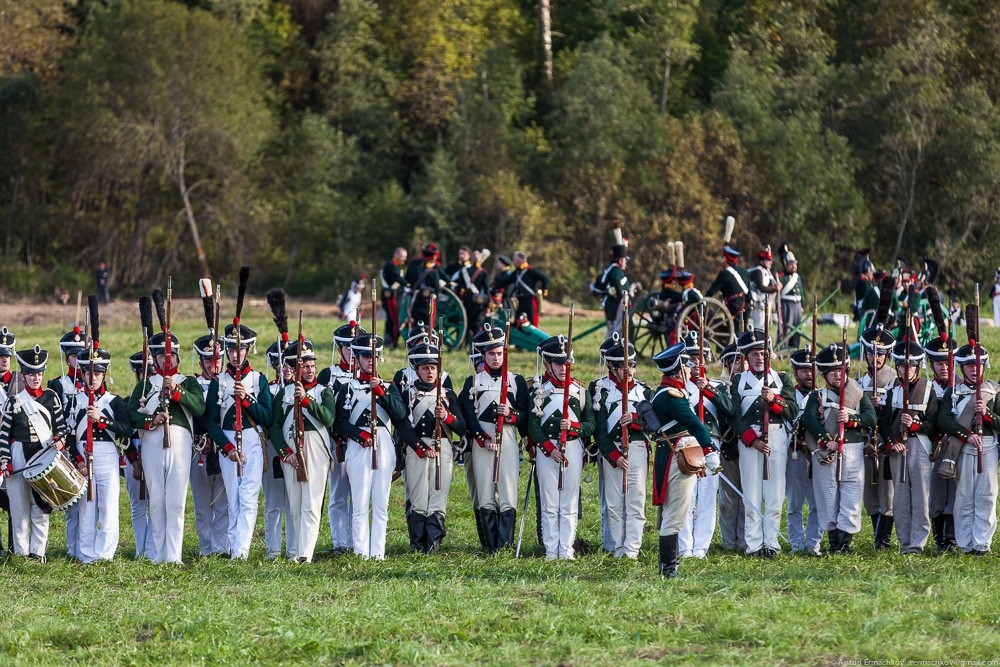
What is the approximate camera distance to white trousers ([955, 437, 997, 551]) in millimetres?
13211

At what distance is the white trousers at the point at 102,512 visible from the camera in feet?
43.6

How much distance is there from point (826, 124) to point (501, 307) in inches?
874

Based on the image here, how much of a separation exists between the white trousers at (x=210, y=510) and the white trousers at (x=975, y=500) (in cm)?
612

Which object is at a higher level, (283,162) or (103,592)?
(283,162)

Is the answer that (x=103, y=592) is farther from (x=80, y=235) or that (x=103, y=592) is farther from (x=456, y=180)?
(x=80, y=235)

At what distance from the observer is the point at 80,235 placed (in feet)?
152

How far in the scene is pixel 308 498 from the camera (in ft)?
43.6

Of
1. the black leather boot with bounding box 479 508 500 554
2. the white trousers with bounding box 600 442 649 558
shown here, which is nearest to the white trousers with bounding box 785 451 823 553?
the white trousers with bounding box 600 442 649 558

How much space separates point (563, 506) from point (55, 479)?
409cm

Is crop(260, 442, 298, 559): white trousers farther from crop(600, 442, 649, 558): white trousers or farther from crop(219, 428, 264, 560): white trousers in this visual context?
crop(600, 442, 649, 558): white trousers

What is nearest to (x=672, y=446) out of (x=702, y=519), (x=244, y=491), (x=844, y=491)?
(x=702, y=519)

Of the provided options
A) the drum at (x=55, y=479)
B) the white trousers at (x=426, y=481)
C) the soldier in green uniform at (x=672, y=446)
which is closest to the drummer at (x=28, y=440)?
the drum at (x=55, y=479)

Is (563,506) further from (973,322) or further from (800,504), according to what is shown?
(973,322)

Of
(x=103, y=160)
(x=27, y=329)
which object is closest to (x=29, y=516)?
(x=27, y=329)
